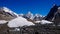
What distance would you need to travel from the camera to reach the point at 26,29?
14867mm

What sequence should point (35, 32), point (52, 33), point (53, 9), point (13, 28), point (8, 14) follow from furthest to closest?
point (53, 9)
point (8, 14)
point (13, 28)
point (35, 32)
point (52, 33)

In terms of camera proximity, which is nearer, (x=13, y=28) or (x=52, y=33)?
(x=52, y=33)

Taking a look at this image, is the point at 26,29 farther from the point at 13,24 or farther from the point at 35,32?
the point at 13,24

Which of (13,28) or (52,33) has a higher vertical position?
(13,28)

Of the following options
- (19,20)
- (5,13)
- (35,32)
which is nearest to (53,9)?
(5,13)

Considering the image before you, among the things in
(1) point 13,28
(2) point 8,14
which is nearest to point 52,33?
(1) point 13,28

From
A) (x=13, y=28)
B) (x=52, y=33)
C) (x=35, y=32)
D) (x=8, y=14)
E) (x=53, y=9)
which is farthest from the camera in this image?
(x=53, y=9)

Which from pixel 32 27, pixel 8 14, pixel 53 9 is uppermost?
pixel 53 9

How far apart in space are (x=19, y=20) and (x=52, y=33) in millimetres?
→ 5002

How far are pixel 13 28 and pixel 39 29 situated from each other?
10.4 feet

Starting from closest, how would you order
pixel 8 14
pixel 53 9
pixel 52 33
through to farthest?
pixel 52 33
pixel 8 14
pixel 53 9

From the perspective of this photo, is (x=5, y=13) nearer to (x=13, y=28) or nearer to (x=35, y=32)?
(x=13, y=28)

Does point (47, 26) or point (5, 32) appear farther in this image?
point (5, 32)

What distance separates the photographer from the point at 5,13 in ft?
92.2
